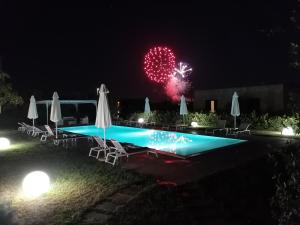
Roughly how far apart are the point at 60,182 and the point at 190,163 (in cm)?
363

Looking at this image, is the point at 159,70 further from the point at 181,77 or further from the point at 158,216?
the point at 158,216

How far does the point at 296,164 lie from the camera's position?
9.74 feet

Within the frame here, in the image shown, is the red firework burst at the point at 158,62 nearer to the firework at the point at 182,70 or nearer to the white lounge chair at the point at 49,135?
the firework at the point at 182,70

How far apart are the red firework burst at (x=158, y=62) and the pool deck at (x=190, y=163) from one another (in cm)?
1948

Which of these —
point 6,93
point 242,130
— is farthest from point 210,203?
point 6,93

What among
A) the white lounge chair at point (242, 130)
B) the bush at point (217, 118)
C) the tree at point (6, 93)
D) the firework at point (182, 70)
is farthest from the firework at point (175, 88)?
the white lounge chair at point (242, 130)

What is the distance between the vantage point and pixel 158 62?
29188mm

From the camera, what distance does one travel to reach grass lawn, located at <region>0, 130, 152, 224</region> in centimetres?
504

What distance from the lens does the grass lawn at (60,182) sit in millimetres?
5035

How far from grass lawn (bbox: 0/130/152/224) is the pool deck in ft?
1.84

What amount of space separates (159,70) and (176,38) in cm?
998

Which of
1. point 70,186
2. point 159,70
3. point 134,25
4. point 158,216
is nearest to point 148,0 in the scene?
point 159,70

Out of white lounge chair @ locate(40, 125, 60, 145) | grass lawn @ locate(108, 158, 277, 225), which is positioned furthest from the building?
grass lawn @ locate(108, 158, 277, 225)

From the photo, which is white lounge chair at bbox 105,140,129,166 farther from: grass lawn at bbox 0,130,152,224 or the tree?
the tree
